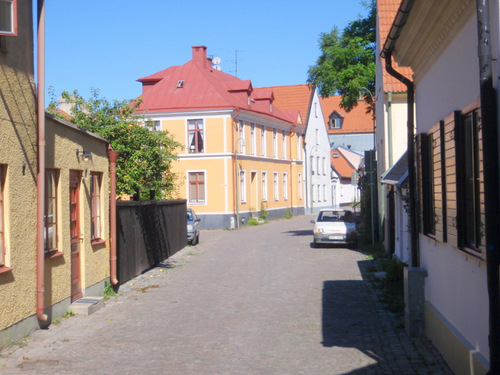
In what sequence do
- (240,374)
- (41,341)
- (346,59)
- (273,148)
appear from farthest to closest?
(273,148) → (346,59) → (41,341) → (240,374)

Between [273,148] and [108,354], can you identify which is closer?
[108,354]

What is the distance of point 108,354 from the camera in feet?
28.7

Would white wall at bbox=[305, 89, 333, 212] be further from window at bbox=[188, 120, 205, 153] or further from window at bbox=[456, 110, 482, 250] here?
window at bbox=[456, 110, 482, 250]

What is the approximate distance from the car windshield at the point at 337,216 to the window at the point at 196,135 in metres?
15.5

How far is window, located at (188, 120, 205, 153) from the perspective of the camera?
1599 inches

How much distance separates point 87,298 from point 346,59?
2107 cm

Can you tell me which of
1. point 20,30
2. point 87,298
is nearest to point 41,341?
point 87,298

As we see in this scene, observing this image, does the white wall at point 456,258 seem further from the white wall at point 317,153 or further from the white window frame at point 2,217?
the white wall at point 317,153

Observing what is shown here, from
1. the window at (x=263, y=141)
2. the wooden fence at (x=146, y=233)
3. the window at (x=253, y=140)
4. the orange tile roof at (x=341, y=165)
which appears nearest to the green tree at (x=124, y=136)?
the wooden fence at (x=146, y=233)

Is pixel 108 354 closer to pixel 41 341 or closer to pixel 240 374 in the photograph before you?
pixel 41 341

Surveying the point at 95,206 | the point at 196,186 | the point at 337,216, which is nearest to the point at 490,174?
the point at 95,206

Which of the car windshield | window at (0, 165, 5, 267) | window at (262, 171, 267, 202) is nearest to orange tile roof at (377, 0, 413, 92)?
the car windshield

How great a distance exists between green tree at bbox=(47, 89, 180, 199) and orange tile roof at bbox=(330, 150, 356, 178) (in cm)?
5146

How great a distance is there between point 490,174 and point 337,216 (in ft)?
69.0
